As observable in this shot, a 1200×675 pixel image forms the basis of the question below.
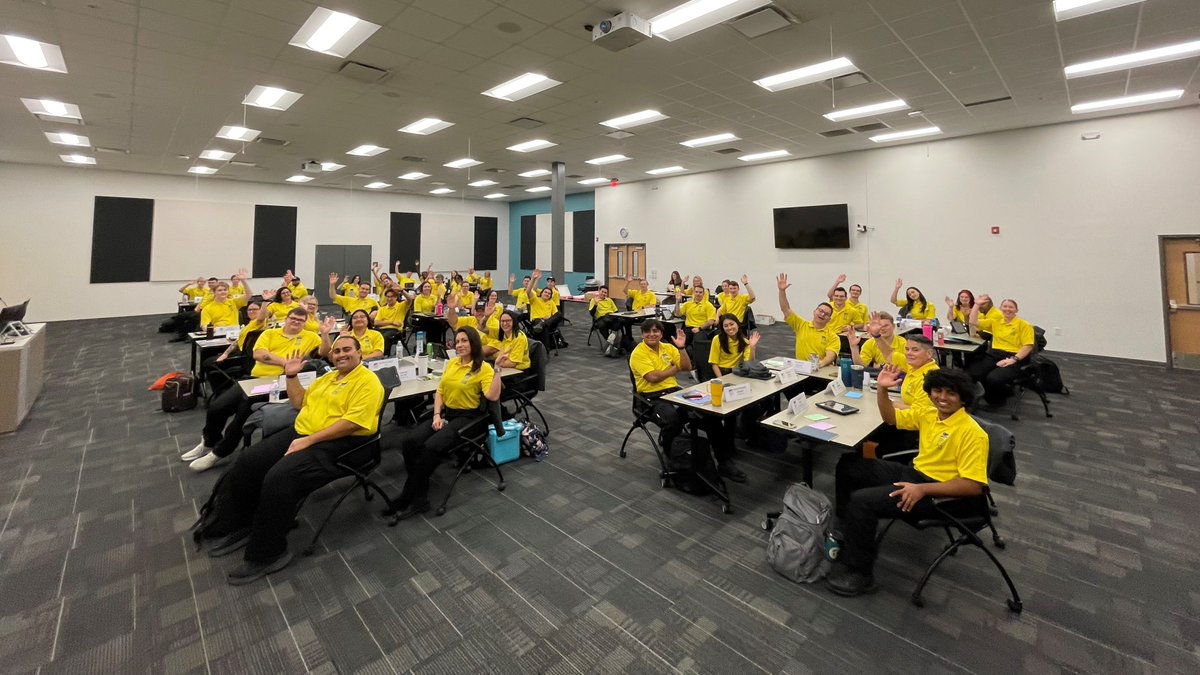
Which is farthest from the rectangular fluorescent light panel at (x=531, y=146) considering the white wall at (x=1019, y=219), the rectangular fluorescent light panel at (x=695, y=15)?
the white wall at (x=1019, y=219)

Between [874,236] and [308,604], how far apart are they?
11709mm

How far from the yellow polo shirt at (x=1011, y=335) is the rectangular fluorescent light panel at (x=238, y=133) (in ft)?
38.6

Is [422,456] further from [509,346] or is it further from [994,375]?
[994,375]

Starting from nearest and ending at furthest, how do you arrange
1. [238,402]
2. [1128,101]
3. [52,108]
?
A: [238,402] → [1128,101] → [52,108]

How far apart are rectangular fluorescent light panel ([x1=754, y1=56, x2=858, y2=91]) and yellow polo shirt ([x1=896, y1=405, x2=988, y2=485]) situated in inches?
191

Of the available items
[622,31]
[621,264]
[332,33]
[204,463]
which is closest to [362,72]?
[332,33]

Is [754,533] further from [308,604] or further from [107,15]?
[107,15]

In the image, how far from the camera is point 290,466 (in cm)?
271

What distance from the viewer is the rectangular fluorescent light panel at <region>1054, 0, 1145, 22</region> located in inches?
171

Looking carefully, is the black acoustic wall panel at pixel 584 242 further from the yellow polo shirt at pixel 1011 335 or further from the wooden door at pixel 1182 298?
the wooden door at pixel 1182 298

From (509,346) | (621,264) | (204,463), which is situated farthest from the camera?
(621,264)

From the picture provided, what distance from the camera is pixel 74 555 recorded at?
280 cm

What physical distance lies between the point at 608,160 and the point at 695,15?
284 inches

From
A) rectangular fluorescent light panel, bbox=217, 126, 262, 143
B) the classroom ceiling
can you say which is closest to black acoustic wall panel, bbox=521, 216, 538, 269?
the classroom ceiling
